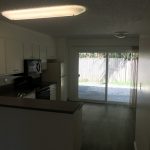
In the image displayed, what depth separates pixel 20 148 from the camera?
183 cm

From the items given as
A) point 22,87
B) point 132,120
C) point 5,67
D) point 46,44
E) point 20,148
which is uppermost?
point 46,44

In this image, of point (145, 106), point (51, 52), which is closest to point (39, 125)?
point (145, 106)

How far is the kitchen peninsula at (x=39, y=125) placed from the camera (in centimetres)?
164

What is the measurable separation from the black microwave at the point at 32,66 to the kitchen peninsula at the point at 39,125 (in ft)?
8.02

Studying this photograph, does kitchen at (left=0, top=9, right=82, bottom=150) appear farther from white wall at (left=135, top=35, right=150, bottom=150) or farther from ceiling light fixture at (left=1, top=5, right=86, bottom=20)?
ceiling light fixture at (left=1, top=5, right=86, bottom=20)

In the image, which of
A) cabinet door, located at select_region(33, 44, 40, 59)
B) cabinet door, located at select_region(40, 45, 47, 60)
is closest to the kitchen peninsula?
cabinet door, located at select_region(33, 44, 40, 59)

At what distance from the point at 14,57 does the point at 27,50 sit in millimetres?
601

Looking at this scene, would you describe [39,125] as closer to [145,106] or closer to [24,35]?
[145,106]

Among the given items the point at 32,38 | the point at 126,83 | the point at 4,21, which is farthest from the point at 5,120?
the point at 126,83

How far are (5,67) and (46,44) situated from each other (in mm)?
2193

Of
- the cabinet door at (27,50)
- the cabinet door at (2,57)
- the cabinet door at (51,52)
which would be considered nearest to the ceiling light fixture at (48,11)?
the cabinet door at (2,57)

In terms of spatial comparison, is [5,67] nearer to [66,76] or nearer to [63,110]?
[63,110]

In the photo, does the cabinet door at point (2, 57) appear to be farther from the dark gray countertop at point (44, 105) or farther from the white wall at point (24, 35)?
the dark gray countertop at point (44, 105)

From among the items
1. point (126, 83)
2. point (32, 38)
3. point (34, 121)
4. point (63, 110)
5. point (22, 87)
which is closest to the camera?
point (63, 110)
